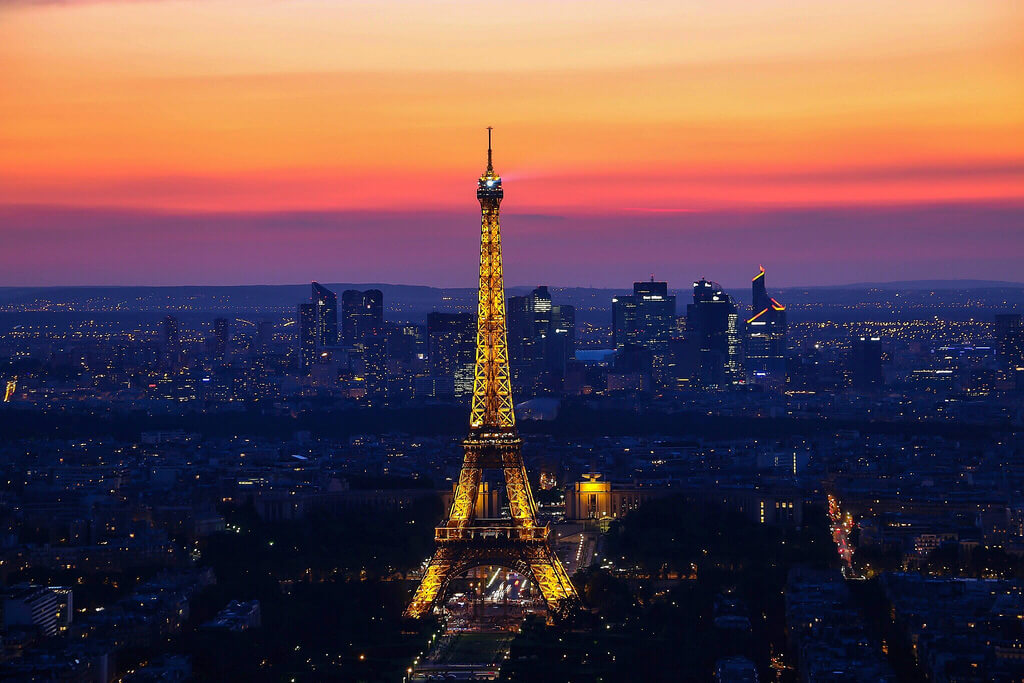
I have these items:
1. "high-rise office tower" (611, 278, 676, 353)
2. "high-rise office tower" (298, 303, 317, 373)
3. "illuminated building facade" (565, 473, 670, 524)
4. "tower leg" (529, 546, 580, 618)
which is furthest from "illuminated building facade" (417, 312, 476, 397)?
"tower leg" (529, 546, 580, 618)

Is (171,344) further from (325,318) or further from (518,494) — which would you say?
(518,494)

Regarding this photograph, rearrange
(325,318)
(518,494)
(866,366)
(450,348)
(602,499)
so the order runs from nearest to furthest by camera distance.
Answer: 1. (518,494)
2. (602,499)
3. (450,348)
4. (866,366)
5. (325,318)

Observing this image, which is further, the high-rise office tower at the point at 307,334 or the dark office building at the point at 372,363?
the high-rise office tower at the point at 307,334

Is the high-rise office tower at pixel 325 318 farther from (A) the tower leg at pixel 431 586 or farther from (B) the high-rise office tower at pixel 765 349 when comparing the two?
(A) the tower leg at pixel 431 586

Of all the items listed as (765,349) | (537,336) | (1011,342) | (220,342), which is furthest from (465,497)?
(220,342)

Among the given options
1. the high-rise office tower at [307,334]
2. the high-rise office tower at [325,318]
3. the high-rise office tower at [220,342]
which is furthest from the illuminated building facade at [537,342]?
the high-rise office tower at [220,342]

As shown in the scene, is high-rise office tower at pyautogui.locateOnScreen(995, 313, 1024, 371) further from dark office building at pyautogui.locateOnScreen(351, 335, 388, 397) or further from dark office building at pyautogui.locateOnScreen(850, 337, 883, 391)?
dark office building at pyautogui.locateOnScreen(351, 335, 388, 397)
